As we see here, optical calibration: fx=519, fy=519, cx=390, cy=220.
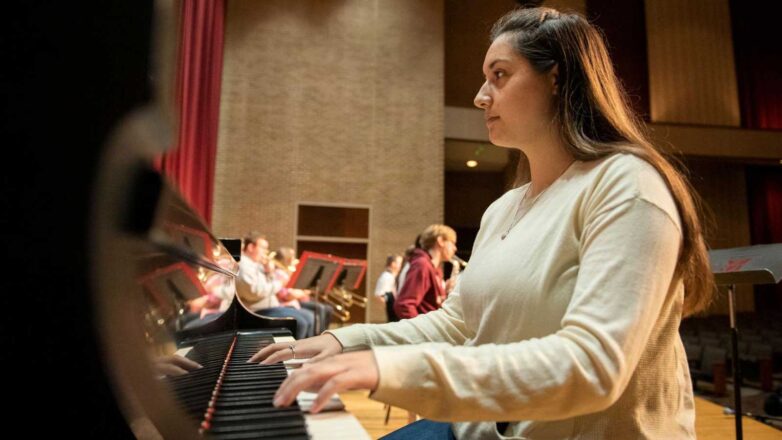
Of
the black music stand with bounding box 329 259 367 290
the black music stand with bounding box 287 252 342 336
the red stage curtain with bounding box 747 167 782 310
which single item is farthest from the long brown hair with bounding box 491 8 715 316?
the red stage curtain with bounding box 747 167 782 310

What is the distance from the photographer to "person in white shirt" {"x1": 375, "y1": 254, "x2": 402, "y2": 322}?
498 centimetres

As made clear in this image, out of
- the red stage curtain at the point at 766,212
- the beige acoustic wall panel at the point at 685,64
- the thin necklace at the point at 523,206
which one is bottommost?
the thin necklace at the point at 523,206

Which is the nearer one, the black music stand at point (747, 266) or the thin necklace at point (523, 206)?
the thin necklace at point (523, 206)

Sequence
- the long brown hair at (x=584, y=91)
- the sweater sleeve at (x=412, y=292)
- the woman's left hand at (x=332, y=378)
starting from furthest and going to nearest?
the sweater sleeve at (x=412, y=292) → the long brown hair at (x=584, y=91) → the woman's left hand at (x=332, y=378)

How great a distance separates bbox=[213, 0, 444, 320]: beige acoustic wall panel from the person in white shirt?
230cm

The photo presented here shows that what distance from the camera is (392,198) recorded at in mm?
9672

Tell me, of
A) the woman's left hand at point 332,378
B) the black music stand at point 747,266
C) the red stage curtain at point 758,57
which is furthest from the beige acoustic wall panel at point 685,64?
the woman's left hand at point 332,378

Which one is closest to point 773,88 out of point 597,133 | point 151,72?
point 597,133

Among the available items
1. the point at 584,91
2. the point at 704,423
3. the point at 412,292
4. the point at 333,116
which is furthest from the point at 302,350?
the point at 333,116

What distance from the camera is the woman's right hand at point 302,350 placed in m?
1.05

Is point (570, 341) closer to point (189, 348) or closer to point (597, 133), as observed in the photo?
point (597, 133)

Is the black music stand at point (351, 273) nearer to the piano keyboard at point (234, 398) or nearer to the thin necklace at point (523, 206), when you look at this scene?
the thin necklace at point (523, 206)

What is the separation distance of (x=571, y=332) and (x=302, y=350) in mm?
585

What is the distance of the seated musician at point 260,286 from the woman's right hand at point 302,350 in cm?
395
